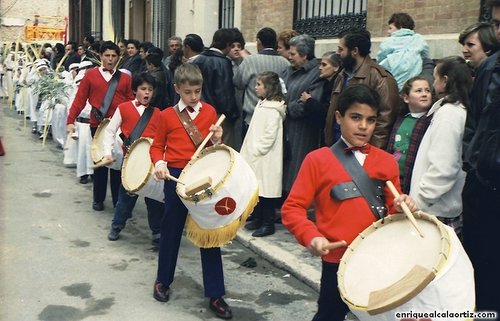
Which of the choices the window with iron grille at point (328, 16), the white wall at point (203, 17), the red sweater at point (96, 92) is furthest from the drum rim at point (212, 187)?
the white wall at point (203, 17)

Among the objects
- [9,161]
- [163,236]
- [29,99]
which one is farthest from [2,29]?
[163,236]

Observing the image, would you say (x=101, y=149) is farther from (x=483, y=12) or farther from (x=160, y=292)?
(x=483, y=12)

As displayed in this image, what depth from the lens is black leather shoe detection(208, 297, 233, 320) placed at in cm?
465

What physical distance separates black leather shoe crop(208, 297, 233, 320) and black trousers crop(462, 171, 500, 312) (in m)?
1.83

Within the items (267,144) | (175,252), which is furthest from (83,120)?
(175,252)

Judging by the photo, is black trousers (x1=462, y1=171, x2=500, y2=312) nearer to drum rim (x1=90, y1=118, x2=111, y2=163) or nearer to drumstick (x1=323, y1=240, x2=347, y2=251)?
drumstick (x1=323, y1=240, x2=347, y2=251)

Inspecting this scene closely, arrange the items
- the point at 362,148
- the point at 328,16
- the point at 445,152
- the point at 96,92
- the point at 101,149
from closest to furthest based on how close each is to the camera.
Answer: the point at 362,148, the point at 445,152, the point at 101,149, the point at 96,92, the point at 328,16

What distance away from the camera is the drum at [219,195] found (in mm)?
4258

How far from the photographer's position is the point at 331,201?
334 cm

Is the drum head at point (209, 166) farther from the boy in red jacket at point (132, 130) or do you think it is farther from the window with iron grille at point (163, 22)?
the window with iron grille at point (163, 22)

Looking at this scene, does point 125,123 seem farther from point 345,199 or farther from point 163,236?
point 345,199

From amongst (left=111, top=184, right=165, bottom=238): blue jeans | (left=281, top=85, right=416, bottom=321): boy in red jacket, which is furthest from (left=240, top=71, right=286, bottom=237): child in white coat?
(left=281, top=85, right=416, bottom=321): boy in red jacket

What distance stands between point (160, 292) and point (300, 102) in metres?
2.61

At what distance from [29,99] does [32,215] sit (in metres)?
10.0
